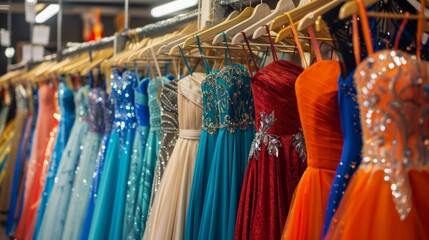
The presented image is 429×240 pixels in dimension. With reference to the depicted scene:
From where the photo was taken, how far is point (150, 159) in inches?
125

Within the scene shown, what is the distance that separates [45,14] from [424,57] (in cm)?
799

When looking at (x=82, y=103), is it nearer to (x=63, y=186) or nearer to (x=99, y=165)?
(x=63, y=186)

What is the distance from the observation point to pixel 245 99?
2.57 meters

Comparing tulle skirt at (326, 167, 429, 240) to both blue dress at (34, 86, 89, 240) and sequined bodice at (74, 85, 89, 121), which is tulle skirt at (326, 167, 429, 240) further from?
sequined bodice at (74, 85, 89, 121)

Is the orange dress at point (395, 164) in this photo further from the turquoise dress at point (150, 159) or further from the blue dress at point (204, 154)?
the turquoise dress at point (150, 159)

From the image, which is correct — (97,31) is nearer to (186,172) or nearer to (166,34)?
(166,34)

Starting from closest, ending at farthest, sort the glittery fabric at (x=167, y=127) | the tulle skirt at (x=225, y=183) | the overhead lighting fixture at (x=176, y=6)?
the tulle skirt at (x=225, y=183), the glittery fabric at (x=167, y=127), the overhead lighting fixture at (x=176, y=6)

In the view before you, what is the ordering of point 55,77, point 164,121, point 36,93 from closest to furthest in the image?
point 164,121
point 55,77
point 36,93

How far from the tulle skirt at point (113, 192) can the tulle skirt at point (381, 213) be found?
5.79 feet

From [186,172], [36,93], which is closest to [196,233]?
[186,172]

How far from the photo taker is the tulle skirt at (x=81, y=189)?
3785 mm

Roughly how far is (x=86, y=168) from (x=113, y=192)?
552 mm

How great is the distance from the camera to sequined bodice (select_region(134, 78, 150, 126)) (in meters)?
3.35

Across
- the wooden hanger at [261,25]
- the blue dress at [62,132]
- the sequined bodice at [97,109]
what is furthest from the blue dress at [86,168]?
the wooden hanger at [261,25]
